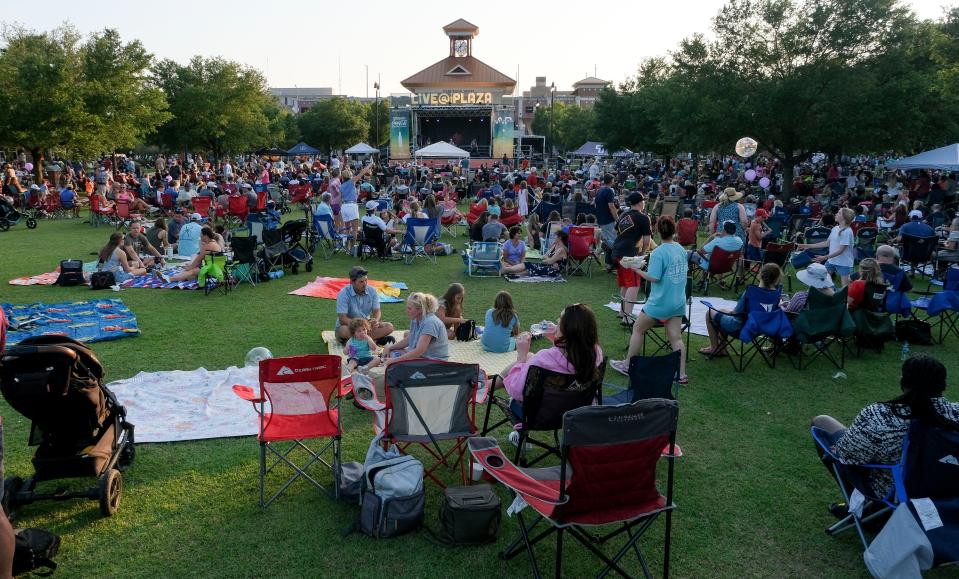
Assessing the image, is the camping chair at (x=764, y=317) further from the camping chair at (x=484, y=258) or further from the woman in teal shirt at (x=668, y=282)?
the camping chair at (x=484, y=258)

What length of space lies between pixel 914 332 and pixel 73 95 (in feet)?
Result: 84.2

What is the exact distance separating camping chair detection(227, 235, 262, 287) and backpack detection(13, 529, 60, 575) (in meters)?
7.81

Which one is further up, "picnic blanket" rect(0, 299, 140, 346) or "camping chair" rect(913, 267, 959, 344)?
"camping chair" rect(913, 267, 959, 344)

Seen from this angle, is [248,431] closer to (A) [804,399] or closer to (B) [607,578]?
(B) [607,578]

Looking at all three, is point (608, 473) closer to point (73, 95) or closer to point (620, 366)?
point (620, 366)

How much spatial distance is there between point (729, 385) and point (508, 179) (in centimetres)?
2119

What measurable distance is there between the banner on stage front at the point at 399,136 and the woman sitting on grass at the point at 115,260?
47569 millimetres

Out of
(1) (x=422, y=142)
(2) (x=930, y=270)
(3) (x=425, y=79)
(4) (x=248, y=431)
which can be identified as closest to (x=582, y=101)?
(3) (x=425, y=79)

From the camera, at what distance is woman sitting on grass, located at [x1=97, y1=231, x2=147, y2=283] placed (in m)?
11.8

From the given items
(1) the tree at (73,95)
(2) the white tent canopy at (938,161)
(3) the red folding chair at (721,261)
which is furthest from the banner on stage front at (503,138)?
(3) the red folding chair at (721,261)

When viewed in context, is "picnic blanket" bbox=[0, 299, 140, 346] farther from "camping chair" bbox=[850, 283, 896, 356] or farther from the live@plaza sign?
the live@plaza sign

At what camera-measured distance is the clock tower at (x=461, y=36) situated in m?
78.8

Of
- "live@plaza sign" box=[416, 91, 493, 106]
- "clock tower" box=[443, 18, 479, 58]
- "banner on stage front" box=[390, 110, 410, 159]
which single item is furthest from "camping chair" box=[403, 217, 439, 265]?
"clock tower" box=[443, 18, 479, 58]

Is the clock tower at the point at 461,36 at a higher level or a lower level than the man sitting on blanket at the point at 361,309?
higher
